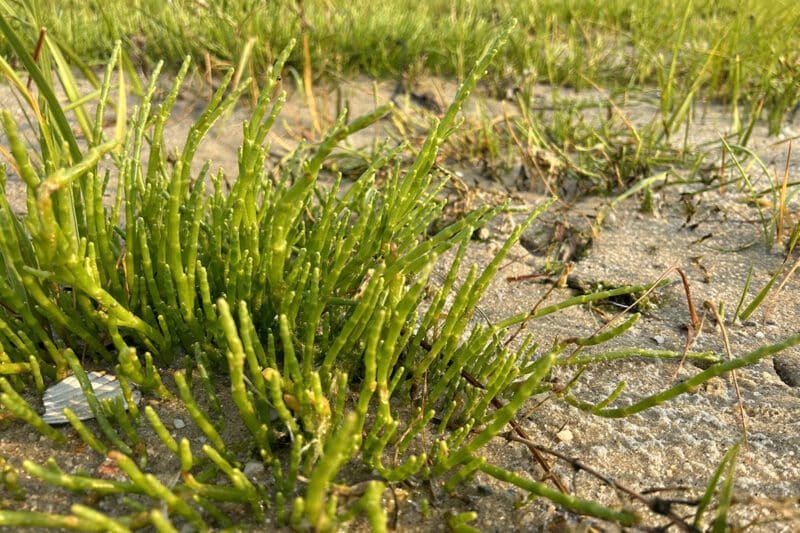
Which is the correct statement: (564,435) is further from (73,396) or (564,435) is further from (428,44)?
(428,44)

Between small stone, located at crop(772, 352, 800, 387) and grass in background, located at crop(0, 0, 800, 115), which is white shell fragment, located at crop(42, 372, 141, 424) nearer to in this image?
small stone, located at crop(772, 352, 800, 387)

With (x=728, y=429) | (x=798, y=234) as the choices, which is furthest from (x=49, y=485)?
(x=798, y=234)

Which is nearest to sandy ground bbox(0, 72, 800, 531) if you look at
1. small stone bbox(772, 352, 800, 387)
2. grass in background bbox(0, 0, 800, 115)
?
small stone bbox(772, 352, 800, 387)

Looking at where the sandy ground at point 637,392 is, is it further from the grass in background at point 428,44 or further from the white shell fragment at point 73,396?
the grass in background at point 428,44

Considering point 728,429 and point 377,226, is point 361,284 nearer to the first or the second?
point 377,226

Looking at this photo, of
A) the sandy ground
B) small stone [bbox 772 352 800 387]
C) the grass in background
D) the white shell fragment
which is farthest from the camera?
the grass in background

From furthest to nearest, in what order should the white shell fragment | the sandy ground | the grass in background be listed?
the grass in background, the white shell fragment, the sandy ground
